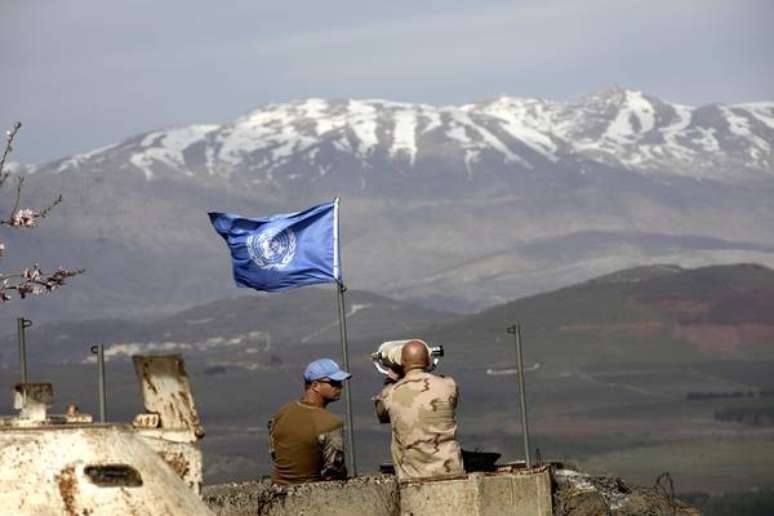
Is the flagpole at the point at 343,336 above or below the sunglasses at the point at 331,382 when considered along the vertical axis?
above

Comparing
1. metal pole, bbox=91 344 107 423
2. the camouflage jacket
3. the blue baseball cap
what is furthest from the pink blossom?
metal pole, bbox=91 344 107 423

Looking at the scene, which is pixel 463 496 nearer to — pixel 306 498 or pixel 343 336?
pixel 306 498

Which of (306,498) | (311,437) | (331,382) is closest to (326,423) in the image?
(311,437)

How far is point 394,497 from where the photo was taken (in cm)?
1264

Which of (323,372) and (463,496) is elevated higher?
(323,372)

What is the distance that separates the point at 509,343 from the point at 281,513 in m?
148

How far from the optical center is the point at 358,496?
1234 cm

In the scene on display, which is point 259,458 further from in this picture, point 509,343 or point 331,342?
point 331,342

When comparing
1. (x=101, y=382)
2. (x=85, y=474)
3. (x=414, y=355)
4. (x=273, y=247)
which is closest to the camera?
(x=85, y=474)

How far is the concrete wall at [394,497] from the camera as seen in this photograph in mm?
11906

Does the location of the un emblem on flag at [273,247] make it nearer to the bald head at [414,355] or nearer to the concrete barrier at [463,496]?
the bald head at [414,355]

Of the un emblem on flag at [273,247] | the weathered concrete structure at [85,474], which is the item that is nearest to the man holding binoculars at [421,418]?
the weathered concrete structure at [85,474]

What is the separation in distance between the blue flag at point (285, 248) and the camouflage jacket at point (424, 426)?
6.09 meters

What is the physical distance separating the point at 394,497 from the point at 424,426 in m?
0.88
